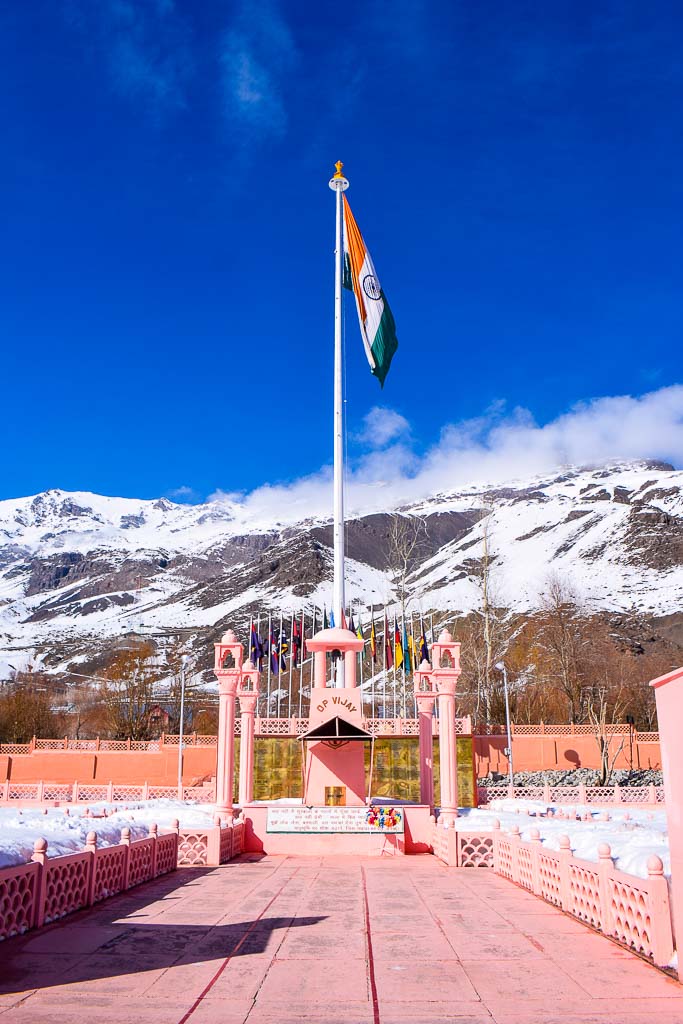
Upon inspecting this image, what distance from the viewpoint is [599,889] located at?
344 inches

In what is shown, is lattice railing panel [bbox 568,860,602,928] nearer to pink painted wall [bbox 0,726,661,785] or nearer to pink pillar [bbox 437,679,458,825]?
pink pillar [bbox 437,679,458,825]

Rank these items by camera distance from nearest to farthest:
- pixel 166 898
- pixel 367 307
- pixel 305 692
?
pixel 166 898, pixel 367 307, pixel 305 692

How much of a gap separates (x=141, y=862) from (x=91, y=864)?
256 centimetres

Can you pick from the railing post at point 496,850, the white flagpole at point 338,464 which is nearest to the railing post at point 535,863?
the railing post at point 496,850

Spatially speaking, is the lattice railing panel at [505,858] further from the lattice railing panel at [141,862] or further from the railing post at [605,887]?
the lattice railing panel at [141,862]

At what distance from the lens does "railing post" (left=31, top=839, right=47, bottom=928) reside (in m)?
8.76

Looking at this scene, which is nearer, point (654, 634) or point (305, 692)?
point (654, 634)

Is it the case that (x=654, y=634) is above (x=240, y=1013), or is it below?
above

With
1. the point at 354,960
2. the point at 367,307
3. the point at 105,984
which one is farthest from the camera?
the point at 367,307

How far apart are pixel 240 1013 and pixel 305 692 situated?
9624 cm

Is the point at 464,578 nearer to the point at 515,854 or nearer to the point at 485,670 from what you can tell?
the point at 485,670

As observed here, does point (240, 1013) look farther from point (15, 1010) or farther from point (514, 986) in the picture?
point (514, 986)

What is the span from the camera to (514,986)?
258 inches

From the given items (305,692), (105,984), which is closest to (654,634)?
(305,692)
